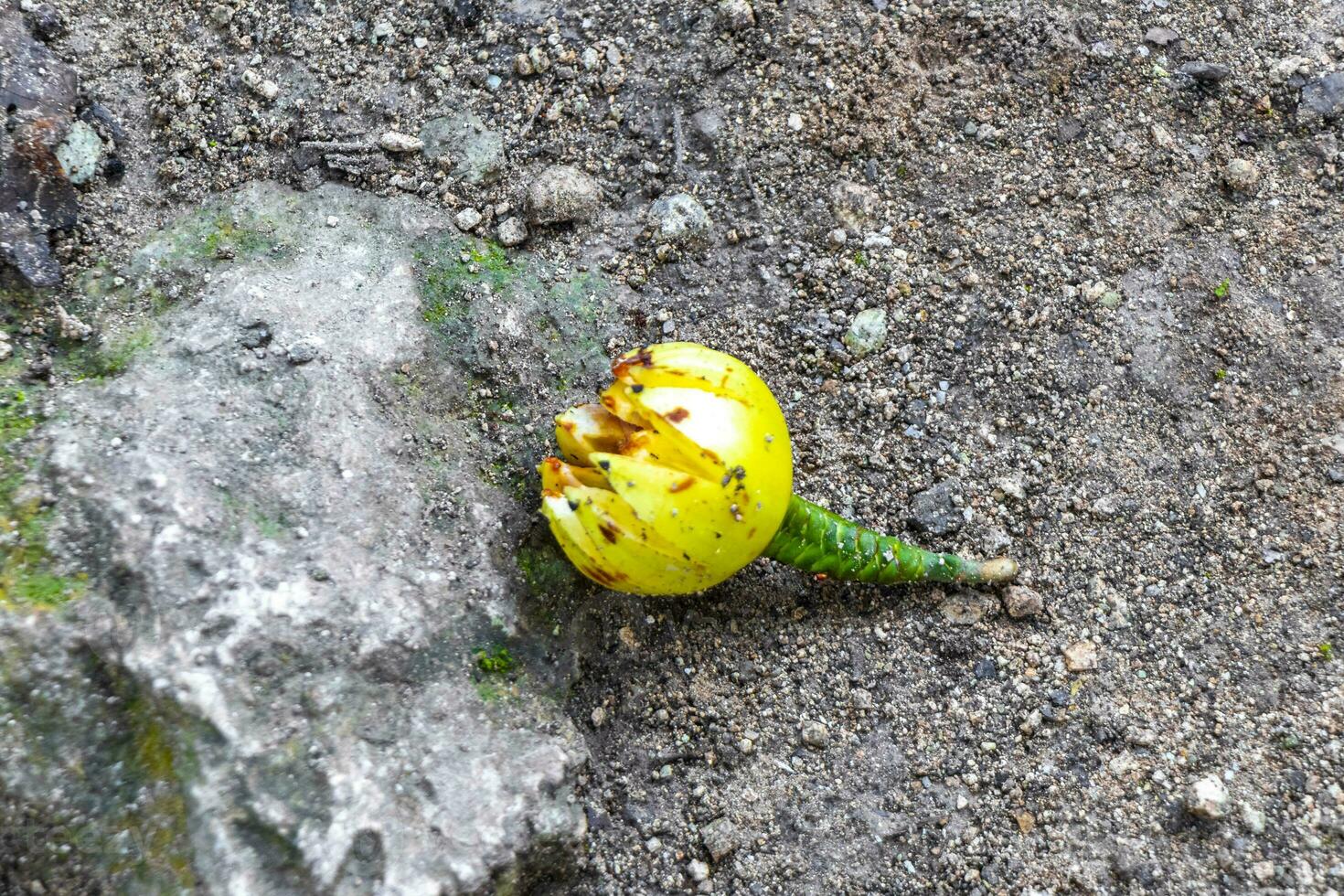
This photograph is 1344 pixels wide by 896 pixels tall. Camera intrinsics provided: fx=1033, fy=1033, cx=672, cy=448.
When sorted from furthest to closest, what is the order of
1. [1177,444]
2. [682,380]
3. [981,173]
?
[981,173], [1177,444], [682,380]

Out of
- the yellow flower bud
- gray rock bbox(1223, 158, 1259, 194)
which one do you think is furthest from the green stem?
gray rock bbox(1223, 158, 1259, 194)

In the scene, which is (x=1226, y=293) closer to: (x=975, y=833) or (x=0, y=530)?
(x=975, y=833)

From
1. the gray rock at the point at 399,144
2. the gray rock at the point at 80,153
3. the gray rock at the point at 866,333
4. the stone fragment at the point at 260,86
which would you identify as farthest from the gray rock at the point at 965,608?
the gray rock at the point at 80,153

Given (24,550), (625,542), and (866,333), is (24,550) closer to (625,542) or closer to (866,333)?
(625,542)

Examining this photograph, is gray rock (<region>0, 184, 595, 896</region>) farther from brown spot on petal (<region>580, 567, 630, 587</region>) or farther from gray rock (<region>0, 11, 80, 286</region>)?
gray rock (<region>0, 11, 80, 286</region>)

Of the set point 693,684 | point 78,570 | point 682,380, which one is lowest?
point 693,684

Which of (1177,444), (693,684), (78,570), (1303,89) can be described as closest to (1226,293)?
(1177,444)

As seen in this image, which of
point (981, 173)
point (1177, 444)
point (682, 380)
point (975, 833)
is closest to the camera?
point (682, 380)
